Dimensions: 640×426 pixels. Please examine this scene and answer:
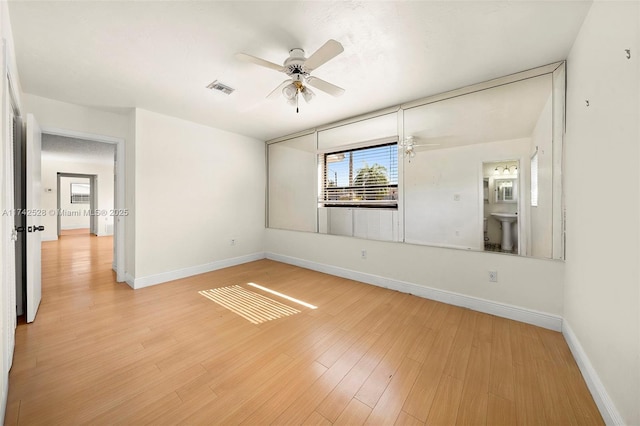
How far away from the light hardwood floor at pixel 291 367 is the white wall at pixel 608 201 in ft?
1.26

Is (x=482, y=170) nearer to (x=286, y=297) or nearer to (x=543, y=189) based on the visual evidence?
(x=543, y=189)

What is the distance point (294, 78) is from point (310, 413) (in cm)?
250

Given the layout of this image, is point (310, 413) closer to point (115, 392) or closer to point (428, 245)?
point (115, 392)

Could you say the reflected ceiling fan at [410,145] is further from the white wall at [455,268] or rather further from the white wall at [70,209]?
the white wall at [70,209]

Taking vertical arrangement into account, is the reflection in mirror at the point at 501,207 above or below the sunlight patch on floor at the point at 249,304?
above

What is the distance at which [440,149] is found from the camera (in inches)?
115

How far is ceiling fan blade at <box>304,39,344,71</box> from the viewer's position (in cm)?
168

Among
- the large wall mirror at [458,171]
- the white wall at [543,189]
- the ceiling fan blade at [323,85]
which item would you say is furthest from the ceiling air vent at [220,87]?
the white wall at [543,189]

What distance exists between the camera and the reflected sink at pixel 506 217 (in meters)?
2.46

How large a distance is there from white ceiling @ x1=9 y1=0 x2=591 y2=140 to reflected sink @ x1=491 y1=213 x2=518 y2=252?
145 centimetres

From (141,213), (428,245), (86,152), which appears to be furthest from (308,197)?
(86,152)

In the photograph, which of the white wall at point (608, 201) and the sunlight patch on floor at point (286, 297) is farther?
the sunlight patch on floor at point (286, 297)

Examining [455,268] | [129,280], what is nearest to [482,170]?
[455,268]

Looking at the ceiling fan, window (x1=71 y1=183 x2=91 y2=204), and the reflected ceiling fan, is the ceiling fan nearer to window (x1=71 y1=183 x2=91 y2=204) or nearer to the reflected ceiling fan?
the reflected ceiling fan
